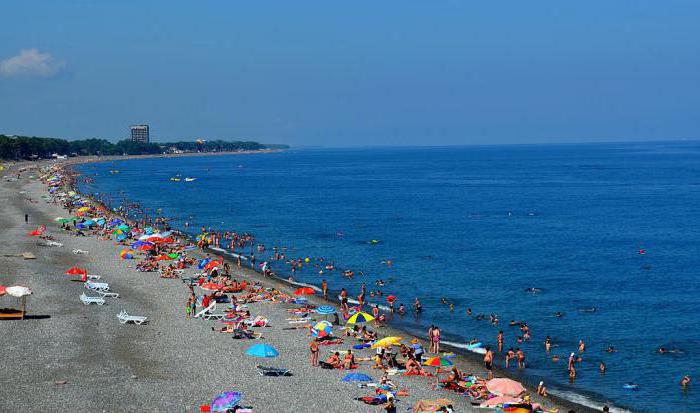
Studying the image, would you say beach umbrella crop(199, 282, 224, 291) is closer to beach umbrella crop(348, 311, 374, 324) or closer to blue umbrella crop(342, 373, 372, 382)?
beach umbrella crop(348, 311, 374, 324)

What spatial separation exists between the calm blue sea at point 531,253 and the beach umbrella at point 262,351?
11064 millimetres

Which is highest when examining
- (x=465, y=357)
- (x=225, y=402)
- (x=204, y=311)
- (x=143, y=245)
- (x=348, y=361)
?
(x=143, y=245)

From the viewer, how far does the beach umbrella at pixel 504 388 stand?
87.8 ft

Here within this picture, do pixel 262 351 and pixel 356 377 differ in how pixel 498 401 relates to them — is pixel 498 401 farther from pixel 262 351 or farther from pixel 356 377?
pixel 262 351

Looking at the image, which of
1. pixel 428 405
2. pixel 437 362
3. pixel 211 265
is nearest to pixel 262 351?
pixel 437 362

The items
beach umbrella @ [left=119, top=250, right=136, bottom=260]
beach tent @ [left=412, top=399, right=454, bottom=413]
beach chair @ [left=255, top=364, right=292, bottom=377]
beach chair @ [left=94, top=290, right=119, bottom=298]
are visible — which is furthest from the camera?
beach umbrella @ [left=119, top=250, right=136, bottom=260]

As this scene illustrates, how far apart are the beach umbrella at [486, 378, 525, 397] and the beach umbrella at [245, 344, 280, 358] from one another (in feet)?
30.5

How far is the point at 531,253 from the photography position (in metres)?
65.6

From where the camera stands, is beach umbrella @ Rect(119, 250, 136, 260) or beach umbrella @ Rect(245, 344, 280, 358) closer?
beach umbrella @ Rect(245, 344, 280, 358)

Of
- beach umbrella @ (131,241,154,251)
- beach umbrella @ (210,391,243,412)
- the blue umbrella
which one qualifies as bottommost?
the blue umbrella

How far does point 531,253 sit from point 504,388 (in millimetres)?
40184

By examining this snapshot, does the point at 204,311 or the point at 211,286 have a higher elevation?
the point at 211,286

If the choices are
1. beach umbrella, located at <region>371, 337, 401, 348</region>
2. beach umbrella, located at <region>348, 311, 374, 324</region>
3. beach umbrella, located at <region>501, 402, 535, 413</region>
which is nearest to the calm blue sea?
beach umbrella, located at <region>348, 311, 374, 324</region>

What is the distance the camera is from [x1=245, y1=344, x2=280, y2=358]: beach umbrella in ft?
102
